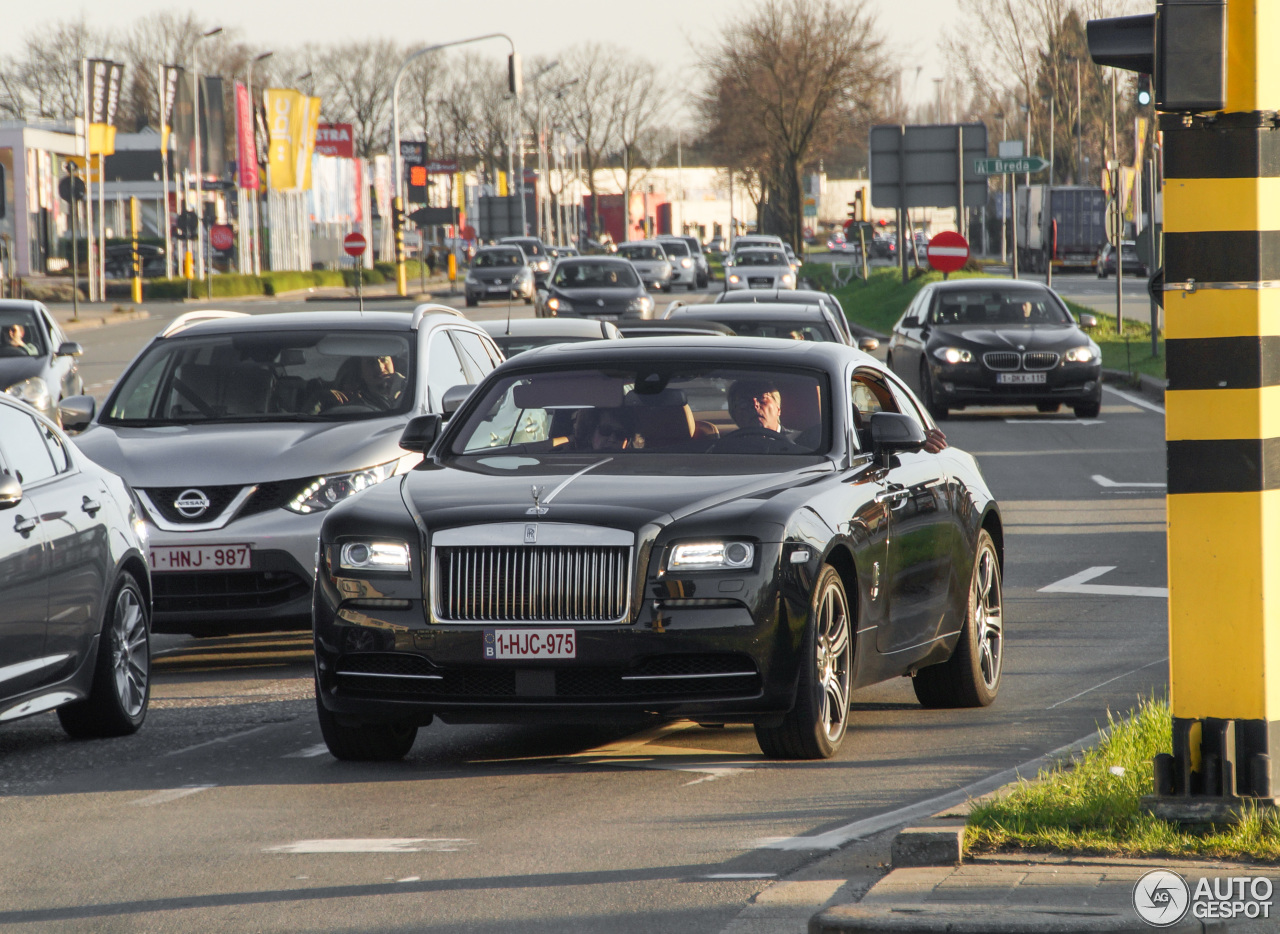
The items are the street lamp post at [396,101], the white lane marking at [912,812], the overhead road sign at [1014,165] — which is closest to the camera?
the white lane marking at [912,812]

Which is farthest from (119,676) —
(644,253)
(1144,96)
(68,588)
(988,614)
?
(644,253)

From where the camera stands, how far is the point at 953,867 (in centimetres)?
A: 516

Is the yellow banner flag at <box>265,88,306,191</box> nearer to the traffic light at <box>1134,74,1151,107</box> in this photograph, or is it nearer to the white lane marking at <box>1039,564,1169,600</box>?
the traffic light at <box>1134,74,1151,107</box>

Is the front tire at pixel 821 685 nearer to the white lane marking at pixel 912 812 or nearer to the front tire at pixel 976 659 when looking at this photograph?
the white lane marking at pixel 912 812

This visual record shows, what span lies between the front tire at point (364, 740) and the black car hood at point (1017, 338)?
17.9 metres

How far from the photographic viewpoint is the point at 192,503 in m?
9.54

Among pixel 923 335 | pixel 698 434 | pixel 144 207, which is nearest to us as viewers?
pixel 698 434

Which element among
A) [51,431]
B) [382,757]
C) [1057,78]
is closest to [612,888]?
[382,757]

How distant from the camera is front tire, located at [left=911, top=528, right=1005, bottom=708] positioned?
8.47 m

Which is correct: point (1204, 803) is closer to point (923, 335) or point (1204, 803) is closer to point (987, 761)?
point (987, 761)

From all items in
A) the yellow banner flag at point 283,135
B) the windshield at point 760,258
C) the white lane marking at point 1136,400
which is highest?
the yellow banner flag at point 283,135

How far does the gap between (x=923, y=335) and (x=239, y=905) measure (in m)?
21.2

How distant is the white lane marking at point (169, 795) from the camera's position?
6.74 metres

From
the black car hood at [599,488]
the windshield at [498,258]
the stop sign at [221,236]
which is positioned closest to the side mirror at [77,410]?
the black car hood at [599,488]
